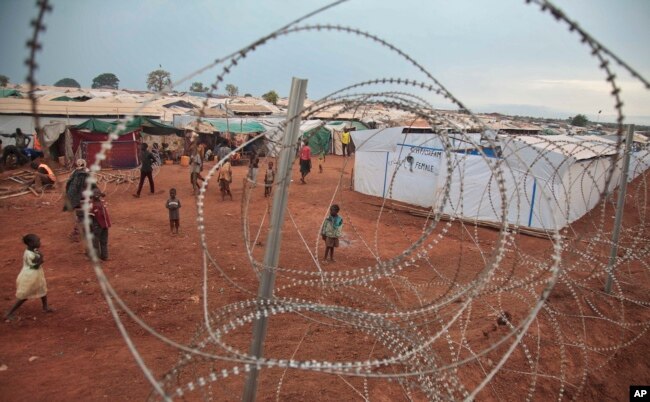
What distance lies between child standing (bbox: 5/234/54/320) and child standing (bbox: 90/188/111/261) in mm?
1757

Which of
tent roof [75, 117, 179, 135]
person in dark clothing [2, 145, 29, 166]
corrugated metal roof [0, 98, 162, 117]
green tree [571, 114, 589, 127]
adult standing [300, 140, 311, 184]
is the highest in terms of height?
green tree [571, 114, 589, 127]

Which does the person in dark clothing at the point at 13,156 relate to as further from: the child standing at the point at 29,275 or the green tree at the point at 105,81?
the green tree at the point at 105,81

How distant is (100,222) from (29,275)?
7.09ft

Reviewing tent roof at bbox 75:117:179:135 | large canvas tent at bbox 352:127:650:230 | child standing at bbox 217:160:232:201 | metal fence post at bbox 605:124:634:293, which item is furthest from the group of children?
tent roof at bbox 75:117:179:135

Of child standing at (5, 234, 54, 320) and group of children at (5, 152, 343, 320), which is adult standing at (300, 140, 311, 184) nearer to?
group of children at (5, 152, 343, 320)

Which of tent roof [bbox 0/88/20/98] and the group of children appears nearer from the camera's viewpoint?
the group of children

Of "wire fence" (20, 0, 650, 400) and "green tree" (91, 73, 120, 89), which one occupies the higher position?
"green tree" (91, 73, 120, 89)

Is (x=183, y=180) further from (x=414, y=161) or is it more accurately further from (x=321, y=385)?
(x=321, y=385)

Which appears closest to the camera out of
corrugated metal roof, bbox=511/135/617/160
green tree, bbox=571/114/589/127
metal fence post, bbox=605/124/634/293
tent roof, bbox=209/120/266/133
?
corrugated metal roof, bbox=511/135/617/160

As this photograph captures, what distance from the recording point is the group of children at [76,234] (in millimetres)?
5926

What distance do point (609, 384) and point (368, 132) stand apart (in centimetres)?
1237

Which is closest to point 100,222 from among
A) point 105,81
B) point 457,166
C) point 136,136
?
point 457,166

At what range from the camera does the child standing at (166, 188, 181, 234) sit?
396 inches

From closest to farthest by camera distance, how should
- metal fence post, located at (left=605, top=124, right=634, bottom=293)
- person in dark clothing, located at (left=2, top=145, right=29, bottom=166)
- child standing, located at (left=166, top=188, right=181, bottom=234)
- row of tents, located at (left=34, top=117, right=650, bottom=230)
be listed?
metal fence post, located at (left=605, top=124, right=634, bottom=293) → child standing, located at (left=166, top=188, right=181, bottom=234) → row of tents, located at (left=34, top=117, right=650, bottom=230) → person in dark clothing, located at (left=2, top=145, right=29, bottom=166)
